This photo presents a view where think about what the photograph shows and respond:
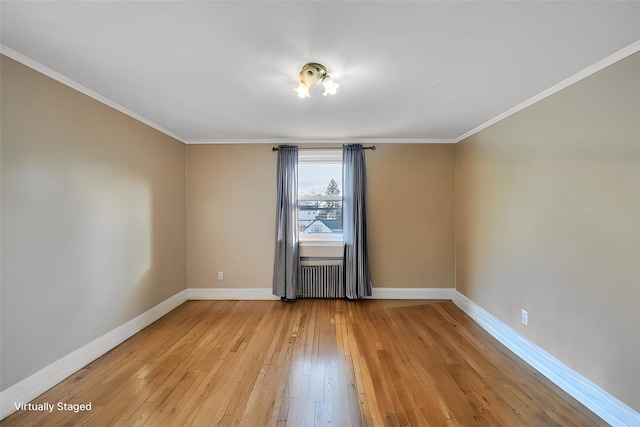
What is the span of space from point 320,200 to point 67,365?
121 inches

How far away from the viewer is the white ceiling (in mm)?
1229

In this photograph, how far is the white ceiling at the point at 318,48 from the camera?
4.03 feet

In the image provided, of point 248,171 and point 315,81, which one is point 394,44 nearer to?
point 315,81

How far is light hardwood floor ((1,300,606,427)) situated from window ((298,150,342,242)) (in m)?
1.35

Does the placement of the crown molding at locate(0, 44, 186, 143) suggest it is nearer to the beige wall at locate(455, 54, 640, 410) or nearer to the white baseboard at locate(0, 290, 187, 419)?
the white baseboard at locate(0, 290, 187, 419)

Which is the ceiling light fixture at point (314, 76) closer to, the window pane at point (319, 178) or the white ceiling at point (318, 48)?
the white ceiling at point (318, 48)

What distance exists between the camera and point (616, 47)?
58.7 inches

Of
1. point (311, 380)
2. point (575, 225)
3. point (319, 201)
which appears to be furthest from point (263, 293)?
point (575, 225)

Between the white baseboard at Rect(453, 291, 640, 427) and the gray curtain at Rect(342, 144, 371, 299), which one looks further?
the gray curtain at Rect(342, 144, 371, 299)

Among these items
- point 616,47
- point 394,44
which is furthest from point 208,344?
point 616,47

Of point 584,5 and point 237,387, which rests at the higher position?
point 584,5

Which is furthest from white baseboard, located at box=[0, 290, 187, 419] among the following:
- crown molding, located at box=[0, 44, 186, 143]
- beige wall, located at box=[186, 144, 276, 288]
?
crown molding, located at box=[0, 44, 186, 143]

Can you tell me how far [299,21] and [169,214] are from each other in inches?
115

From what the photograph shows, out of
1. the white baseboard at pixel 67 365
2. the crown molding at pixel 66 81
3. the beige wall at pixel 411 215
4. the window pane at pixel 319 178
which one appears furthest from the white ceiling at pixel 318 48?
the white baseboard at pixel 67 365
